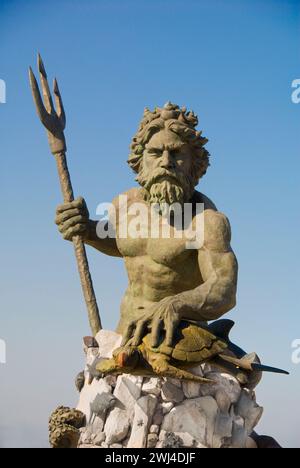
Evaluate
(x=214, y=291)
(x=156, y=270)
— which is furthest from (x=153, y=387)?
(x=156, y=270)

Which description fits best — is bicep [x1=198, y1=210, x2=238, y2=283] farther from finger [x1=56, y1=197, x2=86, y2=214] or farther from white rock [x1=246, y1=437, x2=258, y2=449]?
white rock [x1=246, y1=437, x2=258, y2=449]

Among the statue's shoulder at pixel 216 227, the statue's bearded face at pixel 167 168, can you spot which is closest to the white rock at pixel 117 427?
the statue's shoulder at pixel 216 227

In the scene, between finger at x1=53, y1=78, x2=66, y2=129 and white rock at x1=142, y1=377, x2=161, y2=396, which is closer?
white rock at x1=142, y1=377, x2=161, y2=396

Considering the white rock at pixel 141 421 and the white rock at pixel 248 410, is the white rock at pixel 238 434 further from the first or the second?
the white rock at pixel 141 421

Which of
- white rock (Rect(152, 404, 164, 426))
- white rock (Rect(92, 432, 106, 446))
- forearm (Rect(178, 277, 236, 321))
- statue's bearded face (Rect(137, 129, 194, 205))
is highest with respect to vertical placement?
statue's bearded face (Rect(137, 129, 194, 205))

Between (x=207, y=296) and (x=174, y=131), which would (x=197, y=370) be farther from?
(x=174, y=131)

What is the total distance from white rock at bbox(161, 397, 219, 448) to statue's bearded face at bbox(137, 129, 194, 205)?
194cm

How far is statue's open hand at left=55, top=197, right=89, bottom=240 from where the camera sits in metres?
10.1

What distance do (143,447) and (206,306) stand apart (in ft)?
4.52

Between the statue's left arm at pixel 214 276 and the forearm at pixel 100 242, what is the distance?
3.75 feet

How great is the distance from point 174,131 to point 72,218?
1.32 metres

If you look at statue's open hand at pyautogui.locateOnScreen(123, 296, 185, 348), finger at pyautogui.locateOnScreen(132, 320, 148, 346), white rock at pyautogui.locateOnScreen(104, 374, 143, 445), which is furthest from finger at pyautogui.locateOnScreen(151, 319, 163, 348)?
white rock at pyautogui.locateOnScreen(104, 374, 143, 445)

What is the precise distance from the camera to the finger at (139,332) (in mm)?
9094
